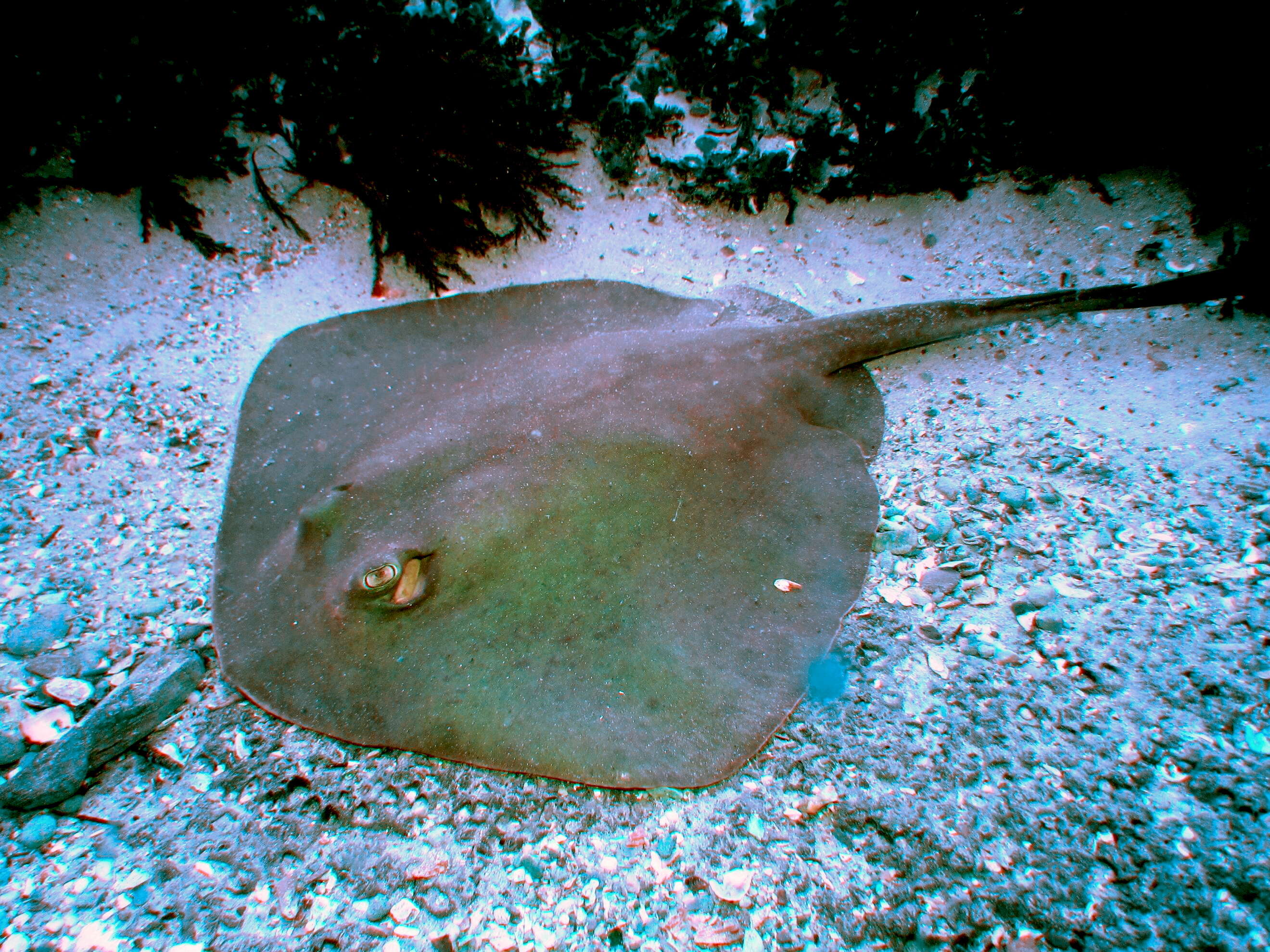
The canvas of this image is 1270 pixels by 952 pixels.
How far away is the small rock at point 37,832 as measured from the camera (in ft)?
5.22

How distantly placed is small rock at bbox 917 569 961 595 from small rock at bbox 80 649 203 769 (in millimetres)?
3052

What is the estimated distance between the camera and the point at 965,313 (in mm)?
3238

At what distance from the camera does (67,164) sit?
366 cm

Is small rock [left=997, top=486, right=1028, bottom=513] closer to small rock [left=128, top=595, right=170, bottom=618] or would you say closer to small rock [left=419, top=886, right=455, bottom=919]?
small rock [left=419, top=886, right=455, bottom=919]

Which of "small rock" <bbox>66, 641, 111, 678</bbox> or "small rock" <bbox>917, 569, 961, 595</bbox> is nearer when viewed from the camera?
"small rock" <bbox>66, 641, 111, 678</bbox>

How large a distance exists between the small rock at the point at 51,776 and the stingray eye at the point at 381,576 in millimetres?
1009

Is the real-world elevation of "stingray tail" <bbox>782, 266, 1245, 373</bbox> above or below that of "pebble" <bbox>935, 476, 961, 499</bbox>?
above

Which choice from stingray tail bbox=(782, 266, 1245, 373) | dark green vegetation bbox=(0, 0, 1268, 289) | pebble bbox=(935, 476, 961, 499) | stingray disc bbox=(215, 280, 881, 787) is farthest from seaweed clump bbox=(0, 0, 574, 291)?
pebble bbox=(935, 476, 961, 499)

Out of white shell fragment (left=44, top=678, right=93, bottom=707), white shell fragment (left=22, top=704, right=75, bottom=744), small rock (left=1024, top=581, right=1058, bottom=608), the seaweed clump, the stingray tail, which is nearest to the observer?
white shell fragment (left=22, top=704, right=75, bottom=744)

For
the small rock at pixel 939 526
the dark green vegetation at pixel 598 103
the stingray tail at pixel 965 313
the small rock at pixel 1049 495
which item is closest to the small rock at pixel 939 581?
the small rock at pixel 939 526

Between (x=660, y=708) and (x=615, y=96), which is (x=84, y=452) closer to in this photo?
(x=660, y=708)

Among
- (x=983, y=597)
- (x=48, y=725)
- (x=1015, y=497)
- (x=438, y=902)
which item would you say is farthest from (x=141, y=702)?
(x=1015, y=497)

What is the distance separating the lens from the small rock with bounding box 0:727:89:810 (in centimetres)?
167

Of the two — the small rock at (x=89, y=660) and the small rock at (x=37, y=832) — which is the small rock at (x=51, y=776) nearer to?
the small rock at (x=37, y=832)
